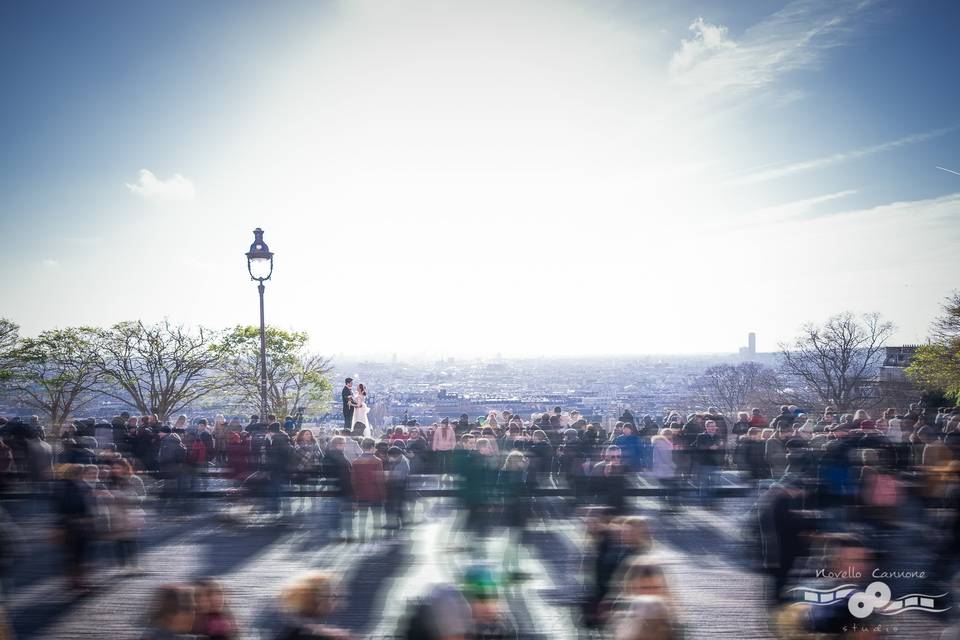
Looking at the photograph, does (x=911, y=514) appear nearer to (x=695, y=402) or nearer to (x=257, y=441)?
(x=257, y=441)

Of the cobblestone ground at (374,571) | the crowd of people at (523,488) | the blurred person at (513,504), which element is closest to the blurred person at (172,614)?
the crowd of people at (523,488)

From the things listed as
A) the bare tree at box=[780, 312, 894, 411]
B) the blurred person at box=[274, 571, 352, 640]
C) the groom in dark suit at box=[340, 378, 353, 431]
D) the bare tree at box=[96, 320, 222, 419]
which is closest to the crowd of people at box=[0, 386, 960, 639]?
the blurred person at box=[274, 571, 352, 640]

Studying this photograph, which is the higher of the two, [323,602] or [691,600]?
[323,602]

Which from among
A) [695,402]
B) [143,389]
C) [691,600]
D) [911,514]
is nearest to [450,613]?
[691,600]

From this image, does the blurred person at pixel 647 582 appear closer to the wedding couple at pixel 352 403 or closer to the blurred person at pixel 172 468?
the blurred person at pixel 172 468

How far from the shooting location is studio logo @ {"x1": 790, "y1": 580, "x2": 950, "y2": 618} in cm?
445

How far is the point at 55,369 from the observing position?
22297mm

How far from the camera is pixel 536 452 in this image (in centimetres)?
948

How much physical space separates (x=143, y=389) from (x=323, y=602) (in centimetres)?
2396

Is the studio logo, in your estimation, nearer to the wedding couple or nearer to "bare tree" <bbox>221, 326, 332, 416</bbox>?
the wedding couple

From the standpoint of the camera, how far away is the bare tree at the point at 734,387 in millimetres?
49094

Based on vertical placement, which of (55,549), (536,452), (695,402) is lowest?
(695,402)

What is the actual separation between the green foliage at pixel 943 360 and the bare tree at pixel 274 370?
93.5ft

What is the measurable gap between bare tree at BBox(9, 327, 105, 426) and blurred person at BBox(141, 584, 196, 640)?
22506 millimetres
